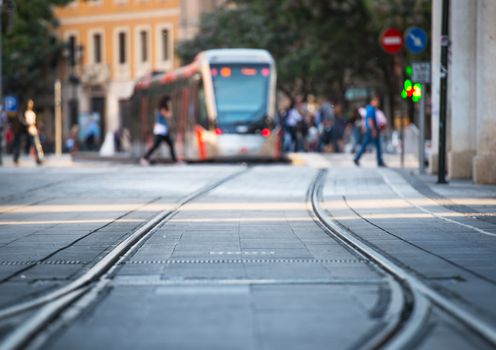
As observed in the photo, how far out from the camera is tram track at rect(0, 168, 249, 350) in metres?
A: 7.57

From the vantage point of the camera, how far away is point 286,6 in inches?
2146

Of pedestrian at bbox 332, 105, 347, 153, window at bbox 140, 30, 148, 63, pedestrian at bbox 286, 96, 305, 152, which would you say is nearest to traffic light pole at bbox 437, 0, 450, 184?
pedestrian at bbox 332, 105, 347, 153

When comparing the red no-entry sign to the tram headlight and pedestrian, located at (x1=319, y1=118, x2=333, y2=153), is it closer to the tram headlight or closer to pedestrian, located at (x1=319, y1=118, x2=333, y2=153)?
the tram headlight

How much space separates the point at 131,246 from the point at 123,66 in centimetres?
7410

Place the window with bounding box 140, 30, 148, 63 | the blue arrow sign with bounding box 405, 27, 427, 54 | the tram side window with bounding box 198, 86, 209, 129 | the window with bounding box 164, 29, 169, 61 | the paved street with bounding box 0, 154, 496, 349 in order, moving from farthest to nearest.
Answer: the window with bounding box 140, 30, 148, 63 < the window with bounding box 164, 29, 169, 61 < the tram side window with bounding box 198, 86, 209, 129 < the blue arrow sign with bounding box 405, 27, 427, 54 < the paved street with bounding box 0, 154, 496, 349

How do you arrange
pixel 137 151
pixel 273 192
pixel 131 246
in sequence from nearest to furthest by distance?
pixel 131 246 → pixel 273 192 → pixel 137 151

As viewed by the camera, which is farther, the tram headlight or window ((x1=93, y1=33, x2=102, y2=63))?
window ((x1=93, y1=33, x2=102, y2=63))

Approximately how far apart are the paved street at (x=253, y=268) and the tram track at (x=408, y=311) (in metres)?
0.02

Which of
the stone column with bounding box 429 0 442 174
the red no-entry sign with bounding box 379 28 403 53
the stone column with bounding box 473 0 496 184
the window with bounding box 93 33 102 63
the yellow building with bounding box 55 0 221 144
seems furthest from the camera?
the window with bounding box 93 33 102 63

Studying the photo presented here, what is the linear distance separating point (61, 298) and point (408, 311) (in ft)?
7.39

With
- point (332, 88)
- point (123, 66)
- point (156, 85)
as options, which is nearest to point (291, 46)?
point (332, 88)

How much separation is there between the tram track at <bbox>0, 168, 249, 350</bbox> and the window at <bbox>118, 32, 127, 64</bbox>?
240 feet

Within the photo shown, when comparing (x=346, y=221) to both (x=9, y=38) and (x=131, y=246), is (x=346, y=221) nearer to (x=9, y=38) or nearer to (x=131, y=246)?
(x=131, y=246)

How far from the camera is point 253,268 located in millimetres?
11141
